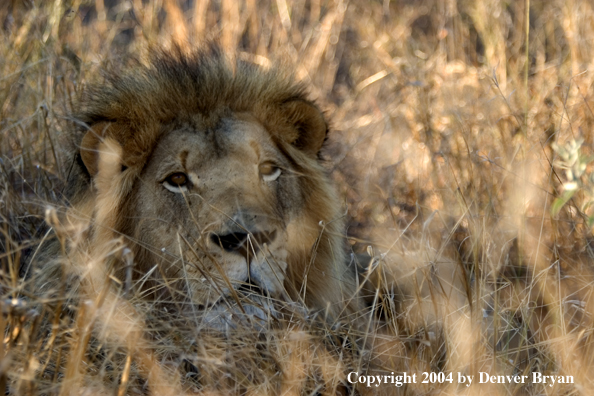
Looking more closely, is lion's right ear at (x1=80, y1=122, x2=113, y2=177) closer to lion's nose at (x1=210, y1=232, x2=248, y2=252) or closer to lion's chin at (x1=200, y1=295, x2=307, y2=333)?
lion's nose at (x1=210, y1=232, x2=248, y2=252)

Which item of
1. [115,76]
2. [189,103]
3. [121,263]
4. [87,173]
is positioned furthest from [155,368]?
[115,76]

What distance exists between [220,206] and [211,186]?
0.17 m

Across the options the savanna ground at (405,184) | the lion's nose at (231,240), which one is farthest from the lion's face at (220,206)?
the savanna ground at (405,184)

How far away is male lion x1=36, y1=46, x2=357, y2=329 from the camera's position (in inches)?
125

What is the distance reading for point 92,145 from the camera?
11.5 feet

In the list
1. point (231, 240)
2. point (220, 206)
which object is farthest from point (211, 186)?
point (231, 240)

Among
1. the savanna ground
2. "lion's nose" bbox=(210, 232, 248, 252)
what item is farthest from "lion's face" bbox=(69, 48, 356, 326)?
the savanna ground

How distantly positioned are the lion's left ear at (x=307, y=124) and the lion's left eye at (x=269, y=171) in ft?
1.22

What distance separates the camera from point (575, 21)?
575 cm

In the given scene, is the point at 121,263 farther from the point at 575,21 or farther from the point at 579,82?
the point at 575,21

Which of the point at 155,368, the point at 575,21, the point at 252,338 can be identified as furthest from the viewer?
the point at 575,21

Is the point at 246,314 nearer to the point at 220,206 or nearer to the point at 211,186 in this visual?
the point at 220,206

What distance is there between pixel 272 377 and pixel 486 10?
526 cm

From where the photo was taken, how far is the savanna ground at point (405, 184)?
2859mm
